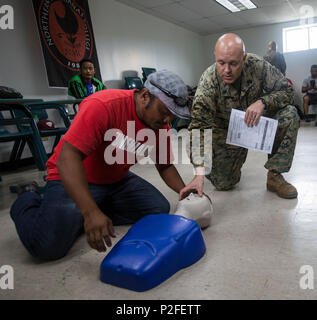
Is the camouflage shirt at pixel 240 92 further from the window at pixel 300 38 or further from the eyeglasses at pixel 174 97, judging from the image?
the window at pixel 300 38

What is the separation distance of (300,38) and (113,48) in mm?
4728

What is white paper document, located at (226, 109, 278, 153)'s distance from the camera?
153cm

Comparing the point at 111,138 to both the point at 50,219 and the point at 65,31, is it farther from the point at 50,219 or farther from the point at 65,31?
the point at 65,31

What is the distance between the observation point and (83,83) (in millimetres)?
3541

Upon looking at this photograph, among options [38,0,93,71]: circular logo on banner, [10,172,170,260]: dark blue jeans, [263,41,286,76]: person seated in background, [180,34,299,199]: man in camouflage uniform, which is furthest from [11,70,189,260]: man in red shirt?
[263,41,286,76]: person seated in background

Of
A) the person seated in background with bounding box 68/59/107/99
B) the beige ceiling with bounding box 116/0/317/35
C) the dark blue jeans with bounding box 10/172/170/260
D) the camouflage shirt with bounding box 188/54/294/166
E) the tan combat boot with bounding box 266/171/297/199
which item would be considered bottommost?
the tan combat boot with bounding box 266/171/297/199

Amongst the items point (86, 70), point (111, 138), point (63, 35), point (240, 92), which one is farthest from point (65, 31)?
point (111, 138)

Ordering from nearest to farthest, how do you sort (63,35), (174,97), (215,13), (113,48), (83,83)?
(174,97) < (83,83) < (63,35) < (113,48) < (215,13)

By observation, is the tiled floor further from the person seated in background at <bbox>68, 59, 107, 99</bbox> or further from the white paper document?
the person seated in background at <bbox>68, 59, 107, 99</bbox>

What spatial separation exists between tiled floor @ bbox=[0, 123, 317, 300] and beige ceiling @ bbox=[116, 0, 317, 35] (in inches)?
181

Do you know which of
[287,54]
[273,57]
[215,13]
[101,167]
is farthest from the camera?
[287,54]

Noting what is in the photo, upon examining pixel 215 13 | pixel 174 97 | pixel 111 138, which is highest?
pixel 215 13

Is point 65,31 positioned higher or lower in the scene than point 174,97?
higher
